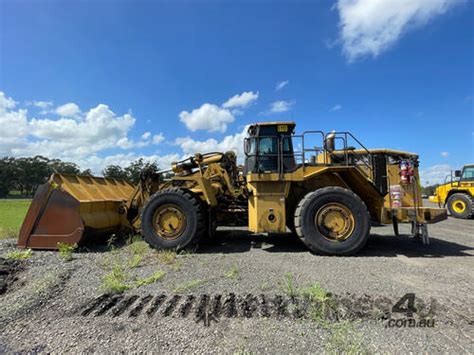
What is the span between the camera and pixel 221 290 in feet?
13.2

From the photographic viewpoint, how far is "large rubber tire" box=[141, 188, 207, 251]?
20.9 feet

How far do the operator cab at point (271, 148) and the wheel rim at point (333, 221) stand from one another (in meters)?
1.19

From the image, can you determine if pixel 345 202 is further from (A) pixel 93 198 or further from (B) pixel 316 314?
(A) pixel 93 198

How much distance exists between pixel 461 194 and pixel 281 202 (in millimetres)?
12123

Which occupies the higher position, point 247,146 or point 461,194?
point 247,146

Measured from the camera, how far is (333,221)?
6.09 metres

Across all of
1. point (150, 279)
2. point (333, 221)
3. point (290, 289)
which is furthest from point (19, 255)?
point (333, 221)

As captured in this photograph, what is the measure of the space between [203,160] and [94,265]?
3473 mm

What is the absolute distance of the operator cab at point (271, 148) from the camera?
6.70 metres

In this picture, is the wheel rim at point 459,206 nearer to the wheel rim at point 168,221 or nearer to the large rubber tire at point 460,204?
the large rubber tire at point 460,204

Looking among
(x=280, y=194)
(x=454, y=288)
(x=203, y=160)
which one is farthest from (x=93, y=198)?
(x=454, y=288)

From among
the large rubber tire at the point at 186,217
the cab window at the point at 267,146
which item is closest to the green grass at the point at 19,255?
the large rubber tire at the point at 186,217

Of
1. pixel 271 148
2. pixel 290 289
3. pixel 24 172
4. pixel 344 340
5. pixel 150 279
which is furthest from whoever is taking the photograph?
pixel 24 172

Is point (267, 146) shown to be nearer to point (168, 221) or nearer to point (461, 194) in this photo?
point (168, 221)
